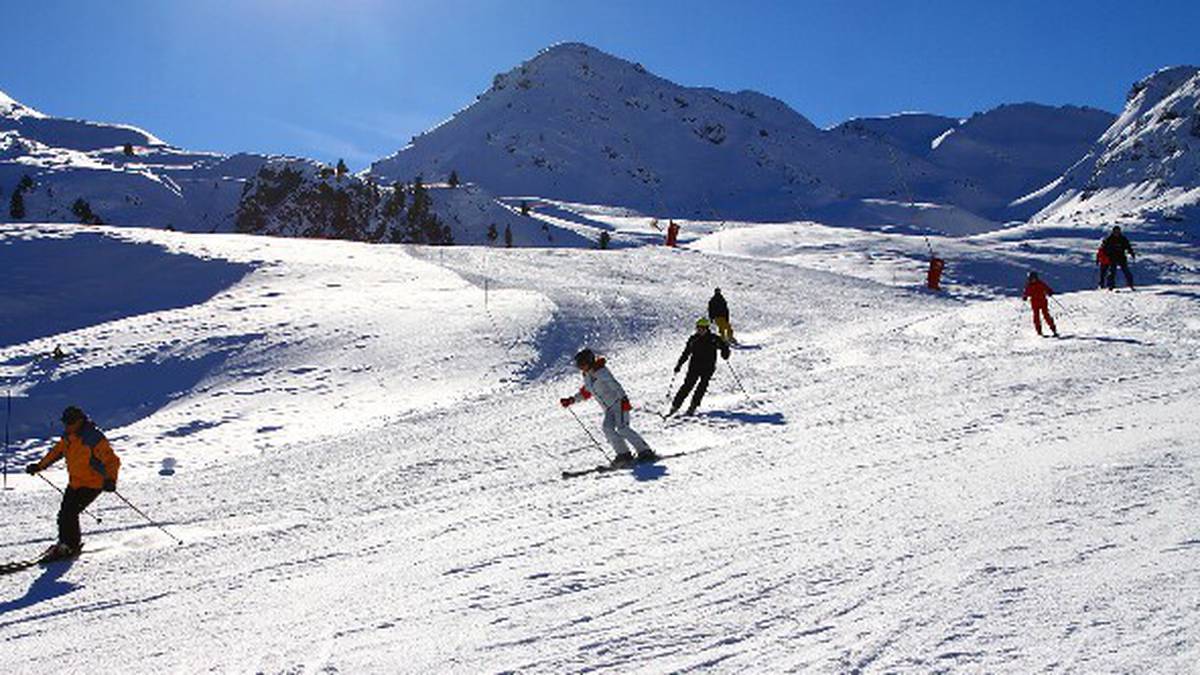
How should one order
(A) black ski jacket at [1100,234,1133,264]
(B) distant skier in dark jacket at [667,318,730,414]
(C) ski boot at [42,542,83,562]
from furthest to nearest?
1. (A) black ski jacket at [1100,234,1133,264]
2. (B) distant skier in dark jacket at [667,318,730,414]
3. (C) ski boot at [42,542,83,562]

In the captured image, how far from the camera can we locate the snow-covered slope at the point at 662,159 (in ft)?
453

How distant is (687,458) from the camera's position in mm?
10492

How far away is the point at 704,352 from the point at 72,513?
332 inches

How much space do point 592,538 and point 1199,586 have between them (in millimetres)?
3873

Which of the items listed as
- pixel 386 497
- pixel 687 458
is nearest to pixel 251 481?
pixel 386 497

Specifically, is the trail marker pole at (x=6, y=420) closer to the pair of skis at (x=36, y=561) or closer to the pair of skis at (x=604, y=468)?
the pair of skis at (x=36, y=561)

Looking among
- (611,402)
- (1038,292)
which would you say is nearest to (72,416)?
(611,402)

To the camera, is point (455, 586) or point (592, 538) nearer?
point (455, 586)

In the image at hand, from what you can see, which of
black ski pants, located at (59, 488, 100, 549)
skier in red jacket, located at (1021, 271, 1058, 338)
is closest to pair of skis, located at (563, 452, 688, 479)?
black ski pants, located at (59, 488, 100, 549)

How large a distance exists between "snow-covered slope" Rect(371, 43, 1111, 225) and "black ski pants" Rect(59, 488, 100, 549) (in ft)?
384

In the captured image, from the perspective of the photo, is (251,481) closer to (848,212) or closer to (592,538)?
(592,538)

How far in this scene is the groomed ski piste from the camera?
491 centimetres

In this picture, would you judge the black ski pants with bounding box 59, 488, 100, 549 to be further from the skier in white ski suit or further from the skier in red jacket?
the skier in red jacket

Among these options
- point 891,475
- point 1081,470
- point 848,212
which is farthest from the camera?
point 848,212
